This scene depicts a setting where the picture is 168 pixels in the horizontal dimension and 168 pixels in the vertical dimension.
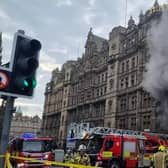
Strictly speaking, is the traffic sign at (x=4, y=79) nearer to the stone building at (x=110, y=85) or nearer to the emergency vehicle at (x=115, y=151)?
the emergency vehicle at (x=115, y=151)

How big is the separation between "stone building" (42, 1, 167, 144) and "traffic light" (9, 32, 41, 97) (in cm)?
2882

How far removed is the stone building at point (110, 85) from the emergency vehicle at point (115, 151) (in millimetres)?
16643

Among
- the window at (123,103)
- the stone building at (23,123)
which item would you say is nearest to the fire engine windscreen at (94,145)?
the window at (123,103)

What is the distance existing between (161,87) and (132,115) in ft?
53.7

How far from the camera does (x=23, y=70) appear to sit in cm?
502

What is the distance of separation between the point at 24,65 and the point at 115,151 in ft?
45.8

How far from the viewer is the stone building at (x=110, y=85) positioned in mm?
39303

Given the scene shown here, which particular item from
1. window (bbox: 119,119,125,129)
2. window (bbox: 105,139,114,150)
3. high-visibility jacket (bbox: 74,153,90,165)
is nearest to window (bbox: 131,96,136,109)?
window (bbox: 119,119,125,129)

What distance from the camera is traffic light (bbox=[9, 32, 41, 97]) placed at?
16.3 ft

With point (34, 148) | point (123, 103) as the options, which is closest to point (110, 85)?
point (123, 103)

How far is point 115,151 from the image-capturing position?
1788 cm

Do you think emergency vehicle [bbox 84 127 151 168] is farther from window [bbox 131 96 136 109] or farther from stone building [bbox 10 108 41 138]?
stone building [bbox 10 108 41 138]

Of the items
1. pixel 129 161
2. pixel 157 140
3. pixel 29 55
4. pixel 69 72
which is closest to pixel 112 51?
pixel 69 72

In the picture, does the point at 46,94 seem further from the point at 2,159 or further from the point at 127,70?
the point at 2,159
